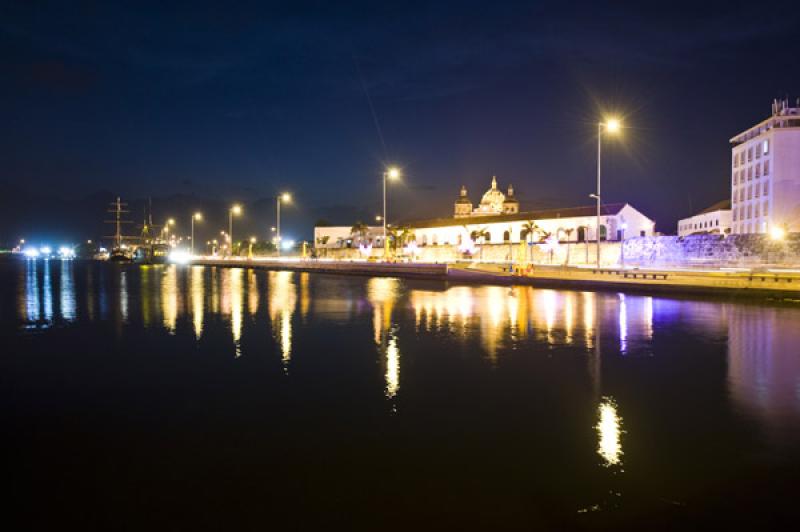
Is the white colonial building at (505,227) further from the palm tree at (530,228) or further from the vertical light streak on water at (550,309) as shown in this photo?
the vertical light streak on water at (550,309)

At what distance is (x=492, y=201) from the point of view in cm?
11506

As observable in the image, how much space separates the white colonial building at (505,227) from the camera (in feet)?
244

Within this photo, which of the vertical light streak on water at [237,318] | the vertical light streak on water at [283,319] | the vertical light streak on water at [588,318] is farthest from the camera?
the vertical light streak on water at [588,318]

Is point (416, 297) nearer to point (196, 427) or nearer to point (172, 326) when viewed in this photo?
point (172, 326)

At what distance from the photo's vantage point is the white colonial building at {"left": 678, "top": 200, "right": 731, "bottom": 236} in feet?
257

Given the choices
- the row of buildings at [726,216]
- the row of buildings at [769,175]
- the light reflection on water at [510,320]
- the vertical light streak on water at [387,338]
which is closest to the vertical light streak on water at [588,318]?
the light reflection on water at [510,320]

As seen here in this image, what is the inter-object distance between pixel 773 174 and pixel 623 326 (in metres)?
56.2

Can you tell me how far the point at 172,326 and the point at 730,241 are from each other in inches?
1677

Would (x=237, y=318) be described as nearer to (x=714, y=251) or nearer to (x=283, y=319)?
(x=283, y=319)

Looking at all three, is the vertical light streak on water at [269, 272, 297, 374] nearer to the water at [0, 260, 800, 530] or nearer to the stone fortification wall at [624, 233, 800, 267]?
the water at [0, 260, 800, 530]

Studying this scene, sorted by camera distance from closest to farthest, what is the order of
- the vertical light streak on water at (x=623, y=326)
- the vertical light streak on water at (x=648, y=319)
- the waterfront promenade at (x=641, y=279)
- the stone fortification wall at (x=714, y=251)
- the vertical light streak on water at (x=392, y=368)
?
the vertical light streak on water at (x=392, y=368)
the vertical light streak on water at (x=623, y=326)
the vertical light streak on water at (x=648, y=319)
the waterfront promenade at (x=641, y=279)
the stone fortification wall at (x=714, y=251)

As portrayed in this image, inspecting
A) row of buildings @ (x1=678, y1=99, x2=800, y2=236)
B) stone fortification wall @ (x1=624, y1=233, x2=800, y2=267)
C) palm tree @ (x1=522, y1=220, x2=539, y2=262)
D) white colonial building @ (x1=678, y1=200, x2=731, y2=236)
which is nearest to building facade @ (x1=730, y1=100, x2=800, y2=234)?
row of buildings @ (x1=678, y1=99, x2=800, y2=236)

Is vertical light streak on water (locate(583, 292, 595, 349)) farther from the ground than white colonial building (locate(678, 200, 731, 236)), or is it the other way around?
white colonial building (locate(678, 200, 731, 236))

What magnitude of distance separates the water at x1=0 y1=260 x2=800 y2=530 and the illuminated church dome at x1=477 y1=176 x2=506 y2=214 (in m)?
101
